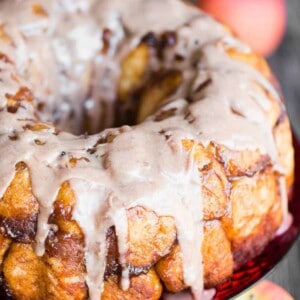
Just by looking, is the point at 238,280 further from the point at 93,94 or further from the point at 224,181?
the point at 93,94

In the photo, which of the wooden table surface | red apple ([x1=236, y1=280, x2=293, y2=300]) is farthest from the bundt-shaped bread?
the wooden table surface

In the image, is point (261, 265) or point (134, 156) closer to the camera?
point (134, 156)

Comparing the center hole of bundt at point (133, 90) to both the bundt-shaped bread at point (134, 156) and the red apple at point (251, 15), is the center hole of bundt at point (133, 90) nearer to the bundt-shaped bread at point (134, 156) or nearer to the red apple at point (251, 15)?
the bundt-shaped bread at point (134, 156)

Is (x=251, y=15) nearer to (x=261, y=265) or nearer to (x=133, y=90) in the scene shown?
(x=133, y=90)

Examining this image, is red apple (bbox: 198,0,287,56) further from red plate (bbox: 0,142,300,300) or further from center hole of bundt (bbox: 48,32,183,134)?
red plate (bbox: 0,142,300,300)

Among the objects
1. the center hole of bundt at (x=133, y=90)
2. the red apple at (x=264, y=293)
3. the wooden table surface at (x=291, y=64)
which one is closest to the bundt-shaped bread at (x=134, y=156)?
the center hole of bundt at (x=133, y=90)

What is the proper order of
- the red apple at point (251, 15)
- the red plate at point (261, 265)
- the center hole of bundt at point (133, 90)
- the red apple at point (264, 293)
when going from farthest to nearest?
the red apple at point (251, 15) → the center hole of bundt at point (133, 90) → the red apple at point (264, 293) → the red plate at point (261, 265)

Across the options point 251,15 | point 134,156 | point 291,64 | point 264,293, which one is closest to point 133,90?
point 134,156
